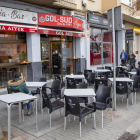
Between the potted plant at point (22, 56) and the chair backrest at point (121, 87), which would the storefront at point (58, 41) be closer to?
the potted plant at point (22, 56)

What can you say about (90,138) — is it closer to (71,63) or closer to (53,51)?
(53,51)

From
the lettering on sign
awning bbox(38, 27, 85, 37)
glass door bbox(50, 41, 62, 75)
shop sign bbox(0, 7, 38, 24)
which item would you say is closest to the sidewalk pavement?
the lettering on sign

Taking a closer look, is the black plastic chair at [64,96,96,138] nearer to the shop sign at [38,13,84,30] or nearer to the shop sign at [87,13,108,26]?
the shop sign at [38,13,84,30]

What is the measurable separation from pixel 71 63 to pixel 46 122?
8.48 m

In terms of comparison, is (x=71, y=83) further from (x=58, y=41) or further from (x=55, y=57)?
(x=58, y=41)

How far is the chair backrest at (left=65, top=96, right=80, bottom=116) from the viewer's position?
4109 mm

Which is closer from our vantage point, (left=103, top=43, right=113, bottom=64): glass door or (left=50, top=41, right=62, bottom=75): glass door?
(left=50, top=41, right=62, bottom=75): glass door

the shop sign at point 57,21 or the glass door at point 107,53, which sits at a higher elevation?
the shop sign at point 57,21

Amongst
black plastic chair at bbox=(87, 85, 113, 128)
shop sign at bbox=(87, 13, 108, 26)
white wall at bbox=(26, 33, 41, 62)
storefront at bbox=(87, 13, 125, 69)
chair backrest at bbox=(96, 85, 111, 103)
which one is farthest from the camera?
storefront at bbox=(87, 13, 125, 69)

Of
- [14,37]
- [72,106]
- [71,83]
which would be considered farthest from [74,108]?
[14,37]

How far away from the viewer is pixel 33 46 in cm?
998

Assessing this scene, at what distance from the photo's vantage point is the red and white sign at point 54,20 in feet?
33.0

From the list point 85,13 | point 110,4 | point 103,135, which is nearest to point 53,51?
point 85,13

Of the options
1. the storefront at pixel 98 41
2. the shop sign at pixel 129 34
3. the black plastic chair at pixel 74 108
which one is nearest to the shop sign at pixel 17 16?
the storefront at pixel 98 41
